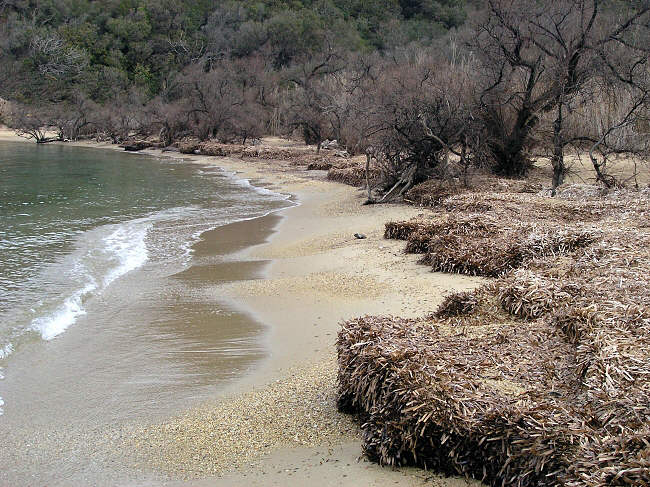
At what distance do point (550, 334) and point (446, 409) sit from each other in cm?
127

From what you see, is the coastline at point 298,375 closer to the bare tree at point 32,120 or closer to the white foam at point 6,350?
the white foam at point 6,350

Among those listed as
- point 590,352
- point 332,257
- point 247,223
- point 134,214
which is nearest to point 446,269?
point 332,257

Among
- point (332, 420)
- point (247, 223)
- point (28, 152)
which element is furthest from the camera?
point (28, 152)

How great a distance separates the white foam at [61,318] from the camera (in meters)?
6.96

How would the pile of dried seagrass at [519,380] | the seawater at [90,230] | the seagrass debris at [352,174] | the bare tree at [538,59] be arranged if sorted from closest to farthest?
the pile of dried seagrass at [519,380] < the seawater at [90,230] < the bare tree at [538,59] < the seagrass debris at [352,174]

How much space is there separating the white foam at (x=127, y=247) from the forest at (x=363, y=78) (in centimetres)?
624

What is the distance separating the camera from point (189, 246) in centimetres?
1186

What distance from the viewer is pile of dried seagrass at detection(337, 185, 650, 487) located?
2988mm

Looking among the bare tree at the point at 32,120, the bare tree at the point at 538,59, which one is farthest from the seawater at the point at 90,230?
the bare tree at the point at 32,120

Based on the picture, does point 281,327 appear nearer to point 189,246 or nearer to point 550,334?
point 550,334

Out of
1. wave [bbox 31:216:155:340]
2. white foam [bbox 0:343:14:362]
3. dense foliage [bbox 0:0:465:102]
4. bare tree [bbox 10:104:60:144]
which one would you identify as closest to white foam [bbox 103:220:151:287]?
wave [bbox 31:216:155:340]

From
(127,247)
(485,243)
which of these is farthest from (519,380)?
(127,247)

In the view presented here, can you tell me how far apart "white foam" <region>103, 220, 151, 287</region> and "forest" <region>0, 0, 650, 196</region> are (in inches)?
246

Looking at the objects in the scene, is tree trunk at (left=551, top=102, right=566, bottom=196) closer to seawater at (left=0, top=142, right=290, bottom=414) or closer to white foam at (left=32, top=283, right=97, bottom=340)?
seawater at (left=0, top=142, right=290, bottom=414)
